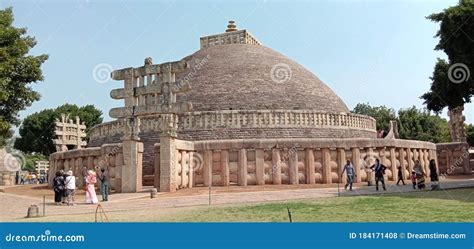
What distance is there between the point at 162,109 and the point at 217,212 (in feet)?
24.0

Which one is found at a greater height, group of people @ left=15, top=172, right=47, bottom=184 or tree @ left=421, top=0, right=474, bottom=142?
tree @ left=421, top=0, right=474, bottom=142

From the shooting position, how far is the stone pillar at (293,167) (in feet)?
49.0

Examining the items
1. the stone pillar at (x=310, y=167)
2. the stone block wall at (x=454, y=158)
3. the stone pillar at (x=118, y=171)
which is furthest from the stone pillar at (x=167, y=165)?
the stone block wall at (x=454, y=158)

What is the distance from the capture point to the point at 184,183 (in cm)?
1488

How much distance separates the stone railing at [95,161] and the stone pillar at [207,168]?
288cm

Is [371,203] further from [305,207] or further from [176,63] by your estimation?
[176,63]

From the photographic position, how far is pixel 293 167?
15086 millimetres

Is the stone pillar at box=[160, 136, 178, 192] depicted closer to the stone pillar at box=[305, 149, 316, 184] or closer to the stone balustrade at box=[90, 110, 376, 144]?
the stone pillar at box=[305, 149, 316, 184]

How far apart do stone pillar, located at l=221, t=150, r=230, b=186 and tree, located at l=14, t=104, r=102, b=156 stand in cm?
3526

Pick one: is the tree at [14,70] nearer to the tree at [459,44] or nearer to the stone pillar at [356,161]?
the stone pillar at [356,161]

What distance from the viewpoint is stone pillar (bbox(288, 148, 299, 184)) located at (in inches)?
589

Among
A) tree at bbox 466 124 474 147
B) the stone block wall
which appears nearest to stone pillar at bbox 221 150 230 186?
the stone block wall

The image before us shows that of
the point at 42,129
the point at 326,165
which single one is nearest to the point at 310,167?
the point at 326,165

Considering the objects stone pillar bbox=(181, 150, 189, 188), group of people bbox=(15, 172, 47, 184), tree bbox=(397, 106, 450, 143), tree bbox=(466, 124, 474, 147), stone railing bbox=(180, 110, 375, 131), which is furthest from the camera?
tree bbox=(466, 124, 474, 147)
